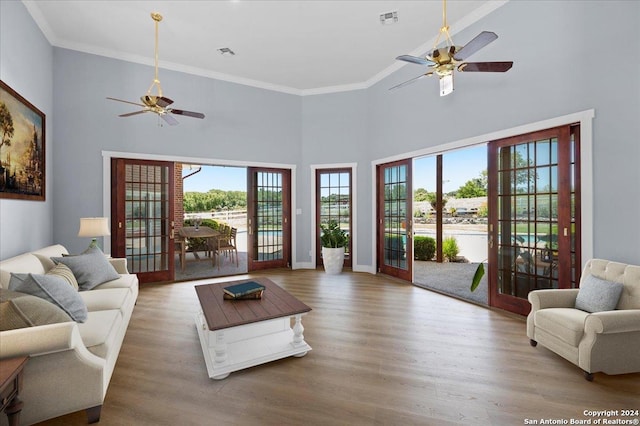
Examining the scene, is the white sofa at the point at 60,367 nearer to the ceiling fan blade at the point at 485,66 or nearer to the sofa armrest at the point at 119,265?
the sofa armrest at the point at 119,265

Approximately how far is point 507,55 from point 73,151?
630 centimetres

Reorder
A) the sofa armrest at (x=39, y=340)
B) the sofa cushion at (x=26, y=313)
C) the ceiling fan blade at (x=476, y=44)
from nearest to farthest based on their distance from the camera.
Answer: the sofa armrest at (x=39, y=340) < the sofa cushion at (x=26, y=313) < the ceiling fan blade at (x=476, y=44)

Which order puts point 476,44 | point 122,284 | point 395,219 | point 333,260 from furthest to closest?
point 333,260 < point 395,219 < point 122,284 < point 476,44

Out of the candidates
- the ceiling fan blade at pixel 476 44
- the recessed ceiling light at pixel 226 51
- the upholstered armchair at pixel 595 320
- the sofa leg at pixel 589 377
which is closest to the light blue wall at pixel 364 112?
the upholstered armchair at pixel 595 320

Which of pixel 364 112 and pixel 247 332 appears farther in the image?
pixel 364 112

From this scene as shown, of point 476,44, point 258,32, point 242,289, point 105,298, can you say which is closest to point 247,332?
point 242,289

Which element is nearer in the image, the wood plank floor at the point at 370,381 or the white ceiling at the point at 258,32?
the wood plank floor at the point at 370,381

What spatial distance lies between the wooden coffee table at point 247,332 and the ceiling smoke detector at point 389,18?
3.82m

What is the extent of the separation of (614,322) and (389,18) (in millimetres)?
4113

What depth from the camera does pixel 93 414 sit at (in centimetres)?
190

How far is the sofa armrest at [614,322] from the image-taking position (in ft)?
7.40

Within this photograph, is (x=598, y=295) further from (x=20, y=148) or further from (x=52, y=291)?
(x=20, y=148)

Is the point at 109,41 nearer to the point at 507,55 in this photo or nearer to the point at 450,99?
the point at 450,99

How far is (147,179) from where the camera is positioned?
5.28 metres
